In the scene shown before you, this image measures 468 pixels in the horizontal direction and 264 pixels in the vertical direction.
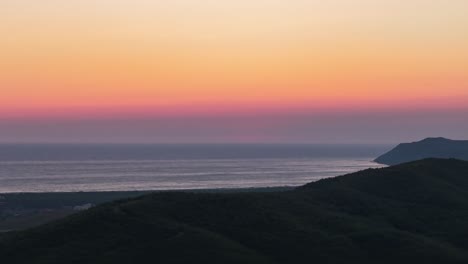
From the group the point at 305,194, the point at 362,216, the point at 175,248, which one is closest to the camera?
the point at 175,248

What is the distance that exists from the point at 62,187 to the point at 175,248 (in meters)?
138

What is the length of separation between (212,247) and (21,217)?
246ft

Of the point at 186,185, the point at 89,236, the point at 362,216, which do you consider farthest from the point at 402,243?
the point at 186,185

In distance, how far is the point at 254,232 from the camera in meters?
63.5

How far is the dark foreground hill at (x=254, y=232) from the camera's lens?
56.4 metres

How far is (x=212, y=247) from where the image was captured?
188ft

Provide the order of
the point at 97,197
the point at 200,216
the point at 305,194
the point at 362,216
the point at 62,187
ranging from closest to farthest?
the point at 200,216
the point at 362,216
the point at 305,194
the point at 97,197
the point at 62,187

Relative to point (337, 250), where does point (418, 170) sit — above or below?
above

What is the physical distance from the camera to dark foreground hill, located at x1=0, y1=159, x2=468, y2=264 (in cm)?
5638

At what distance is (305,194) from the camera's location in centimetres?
8756

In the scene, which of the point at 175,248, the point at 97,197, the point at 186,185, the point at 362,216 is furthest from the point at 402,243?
the point at 186,185

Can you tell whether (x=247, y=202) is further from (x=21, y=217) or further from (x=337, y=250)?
(x=21, y=217)

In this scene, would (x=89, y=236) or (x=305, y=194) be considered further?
(x=305, y=194)

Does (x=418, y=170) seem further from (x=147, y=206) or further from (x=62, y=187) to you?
(x=62, y=187)
